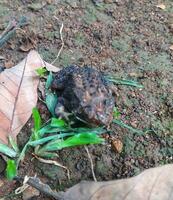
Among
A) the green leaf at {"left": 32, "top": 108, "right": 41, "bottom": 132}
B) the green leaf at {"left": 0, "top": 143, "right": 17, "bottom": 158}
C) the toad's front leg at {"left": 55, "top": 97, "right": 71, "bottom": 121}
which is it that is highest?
the toad's front leg at {"left": 55, "top": 97, "right": 71, "bottom": 121}

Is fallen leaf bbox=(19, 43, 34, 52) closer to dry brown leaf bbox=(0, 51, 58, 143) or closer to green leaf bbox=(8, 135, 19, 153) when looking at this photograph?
dry brown leaf bbox=(0, 51, 58, 143)

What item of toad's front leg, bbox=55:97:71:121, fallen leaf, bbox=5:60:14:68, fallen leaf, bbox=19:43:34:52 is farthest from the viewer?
fallen leaf, bbox=19:43:34:52

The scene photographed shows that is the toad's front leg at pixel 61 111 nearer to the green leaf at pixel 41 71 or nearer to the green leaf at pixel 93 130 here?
the green leaf at pixel 93 130

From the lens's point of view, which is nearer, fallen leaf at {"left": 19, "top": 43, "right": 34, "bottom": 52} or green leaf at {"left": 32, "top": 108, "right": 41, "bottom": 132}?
green leaf at {"left": 32, "top": 108, "right": 41, "bottom": 132}

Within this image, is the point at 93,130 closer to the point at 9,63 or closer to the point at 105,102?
the point at 105,102

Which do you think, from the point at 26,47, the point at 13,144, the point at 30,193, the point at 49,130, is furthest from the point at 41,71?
the point at 30,193

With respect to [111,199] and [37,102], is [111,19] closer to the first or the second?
[37,102]

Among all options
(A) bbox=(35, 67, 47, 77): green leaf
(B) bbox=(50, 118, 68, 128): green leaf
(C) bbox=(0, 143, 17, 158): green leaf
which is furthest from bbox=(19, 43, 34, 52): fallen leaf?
(C) bbox=(0, 143, 17, 158): green leaf
